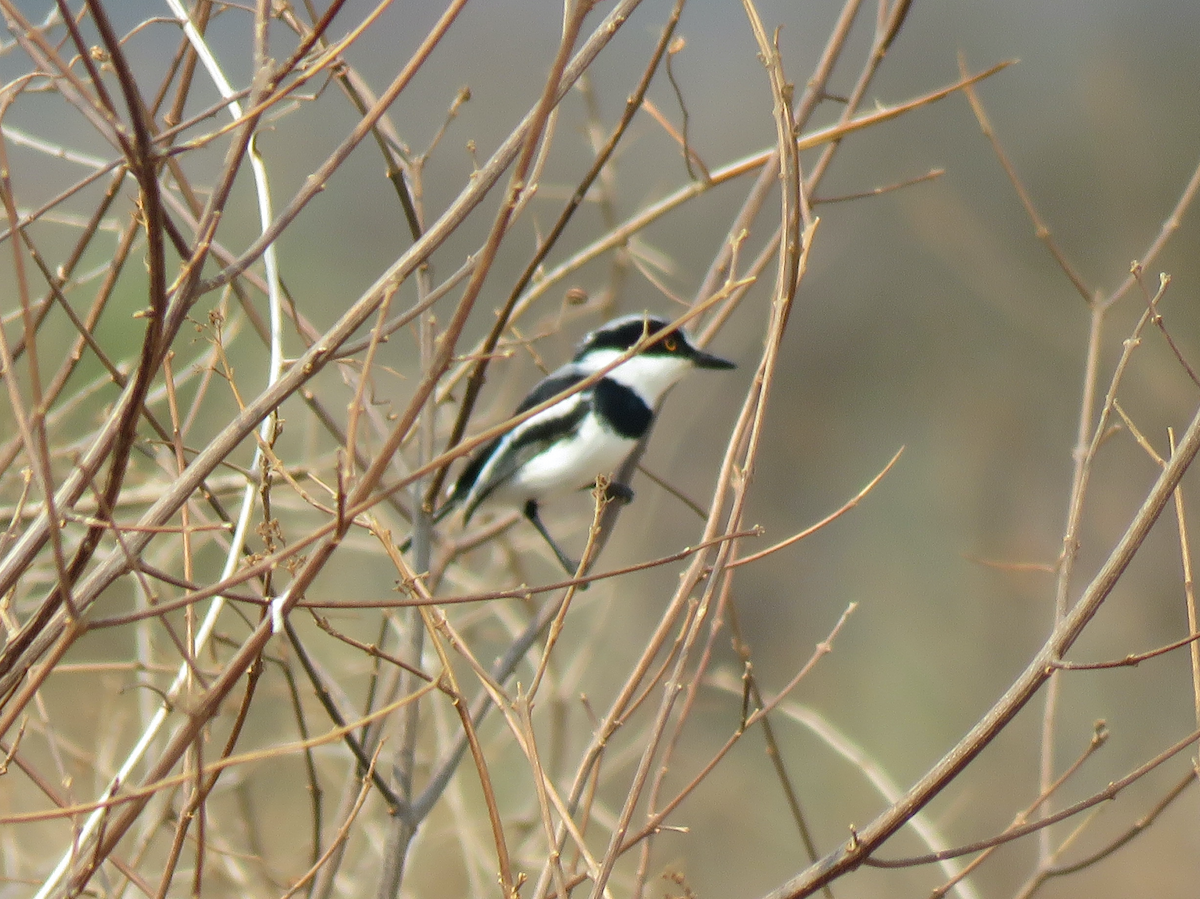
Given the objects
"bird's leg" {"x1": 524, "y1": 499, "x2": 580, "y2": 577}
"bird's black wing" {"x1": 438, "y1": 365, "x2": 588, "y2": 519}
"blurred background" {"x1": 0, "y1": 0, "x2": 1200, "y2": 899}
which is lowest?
"bird's leg" {"x1": 524, "y1": 499, "x2": 580, "y2": 577}

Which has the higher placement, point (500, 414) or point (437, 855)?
point (500, 414)

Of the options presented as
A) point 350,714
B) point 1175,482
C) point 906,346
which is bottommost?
point 1175,482

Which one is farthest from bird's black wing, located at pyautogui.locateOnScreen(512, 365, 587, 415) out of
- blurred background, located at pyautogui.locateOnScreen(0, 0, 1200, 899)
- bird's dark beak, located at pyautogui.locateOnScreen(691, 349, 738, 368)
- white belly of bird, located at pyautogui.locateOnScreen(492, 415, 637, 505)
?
blurred background, located at pyautogui.locateOnScreen(0, 0, 1200, 899)

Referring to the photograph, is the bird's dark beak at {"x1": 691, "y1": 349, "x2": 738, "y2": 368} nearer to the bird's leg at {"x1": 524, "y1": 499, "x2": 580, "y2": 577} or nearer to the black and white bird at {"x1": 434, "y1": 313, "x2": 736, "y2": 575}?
the black and white bird at {"x1": 434, "y1": 313, "x2": 736, "y2": 575}

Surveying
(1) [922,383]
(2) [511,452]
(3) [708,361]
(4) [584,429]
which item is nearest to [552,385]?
(4) [584,429]

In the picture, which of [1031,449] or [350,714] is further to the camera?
[1031,449]

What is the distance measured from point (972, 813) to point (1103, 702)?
5.21 feet

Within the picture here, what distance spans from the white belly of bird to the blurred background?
12.5 ft

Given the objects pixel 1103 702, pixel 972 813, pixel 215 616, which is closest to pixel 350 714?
pixel 215 616

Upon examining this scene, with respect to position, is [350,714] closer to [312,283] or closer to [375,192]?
[312,283]

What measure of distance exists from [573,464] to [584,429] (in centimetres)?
12

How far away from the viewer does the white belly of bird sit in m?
3.81

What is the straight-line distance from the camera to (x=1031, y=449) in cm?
964

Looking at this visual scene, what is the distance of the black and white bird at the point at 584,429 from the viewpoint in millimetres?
3807
